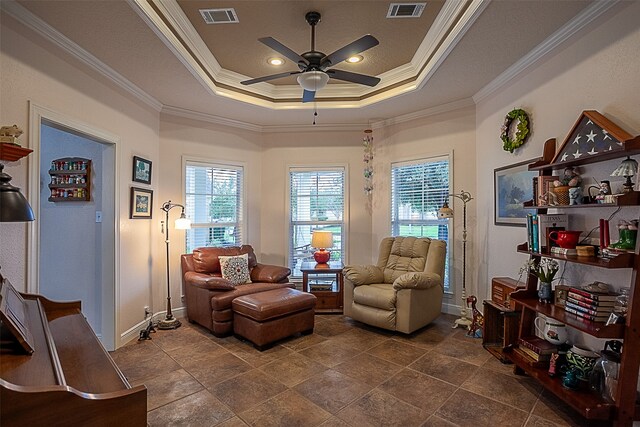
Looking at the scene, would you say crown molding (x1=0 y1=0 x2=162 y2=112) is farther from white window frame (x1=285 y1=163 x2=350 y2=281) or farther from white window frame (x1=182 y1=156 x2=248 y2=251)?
white window frame (x1=285 y1=163 x2=350 y2=281)

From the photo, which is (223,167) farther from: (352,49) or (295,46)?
(352,49)

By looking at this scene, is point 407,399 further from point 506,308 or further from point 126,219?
point 126,219

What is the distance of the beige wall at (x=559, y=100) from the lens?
215 cm

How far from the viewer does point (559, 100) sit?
2.76 metres

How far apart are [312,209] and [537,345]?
3.33 m

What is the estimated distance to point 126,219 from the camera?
3492mm

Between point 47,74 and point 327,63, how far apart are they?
2159 millimetres

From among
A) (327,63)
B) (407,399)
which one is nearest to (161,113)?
(327,63)

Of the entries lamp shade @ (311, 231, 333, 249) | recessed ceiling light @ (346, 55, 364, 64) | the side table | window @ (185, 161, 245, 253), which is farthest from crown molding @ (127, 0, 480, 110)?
the side table

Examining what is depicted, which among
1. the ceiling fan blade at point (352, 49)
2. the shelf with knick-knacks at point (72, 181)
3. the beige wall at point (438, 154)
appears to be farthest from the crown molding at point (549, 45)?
the shelf with knick-knacks at point (72, 181)

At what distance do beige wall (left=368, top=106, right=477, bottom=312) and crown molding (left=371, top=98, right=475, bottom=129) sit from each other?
0.16 feet

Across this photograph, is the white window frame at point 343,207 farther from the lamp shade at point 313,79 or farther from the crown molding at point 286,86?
the lamp shade at point 313,79

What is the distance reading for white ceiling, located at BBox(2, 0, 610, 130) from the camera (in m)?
2.38

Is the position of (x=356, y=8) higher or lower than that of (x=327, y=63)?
higher
